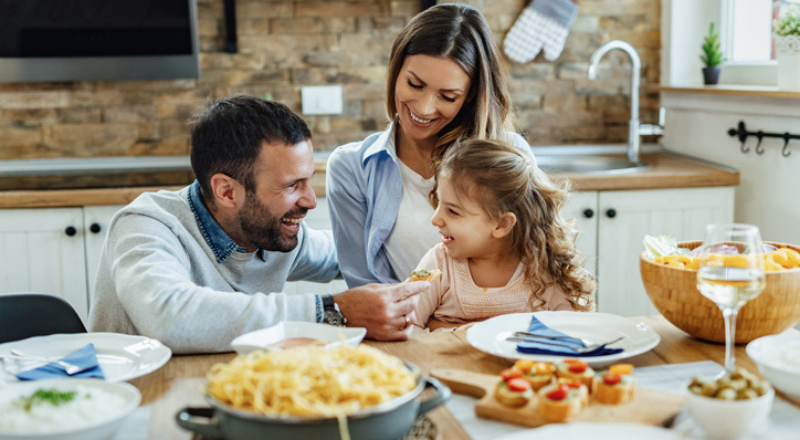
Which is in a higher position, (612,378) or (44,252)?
(612,378)

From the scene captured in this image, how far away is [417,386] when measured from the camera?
970 millimetres

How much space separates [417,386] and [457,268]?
35.8 inches

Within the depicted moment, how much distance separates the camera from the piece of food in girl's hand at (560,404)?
1.02 meters

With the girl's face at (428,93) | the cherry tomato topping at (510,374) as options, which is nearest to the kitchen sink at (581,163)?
the girl's face at (428,93)

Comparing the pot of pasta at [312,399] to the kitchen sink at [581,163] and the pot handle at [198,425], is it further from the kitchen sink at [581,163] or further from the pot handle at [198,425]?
the kitchen sink at [581,163]

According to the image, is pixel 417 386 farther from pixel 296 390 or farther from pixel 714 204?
pixel 714 204

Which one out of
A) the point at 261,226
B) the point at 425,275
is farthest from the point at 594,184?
the point at 261,226

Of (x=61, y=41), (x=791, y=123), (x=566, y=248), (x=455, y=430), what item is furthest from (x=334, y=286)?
(x=455, y=430)

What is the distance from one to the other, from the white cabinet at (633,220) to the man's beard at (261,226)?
4.79 feet

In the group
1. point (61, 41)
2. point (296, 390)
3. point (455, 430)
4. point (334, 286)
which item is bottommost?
point (334, 286)

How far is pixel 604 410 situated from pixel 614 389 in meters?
0.03

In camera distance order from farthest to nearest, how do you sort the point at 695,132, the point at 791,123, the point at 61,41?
the point at 695,132, the point at 61,41, the point at 791,123

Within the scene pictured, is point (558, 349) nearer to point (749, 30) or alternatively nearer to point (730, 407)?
point (730, 407)

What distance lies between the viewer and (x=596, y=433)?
0.96 m
